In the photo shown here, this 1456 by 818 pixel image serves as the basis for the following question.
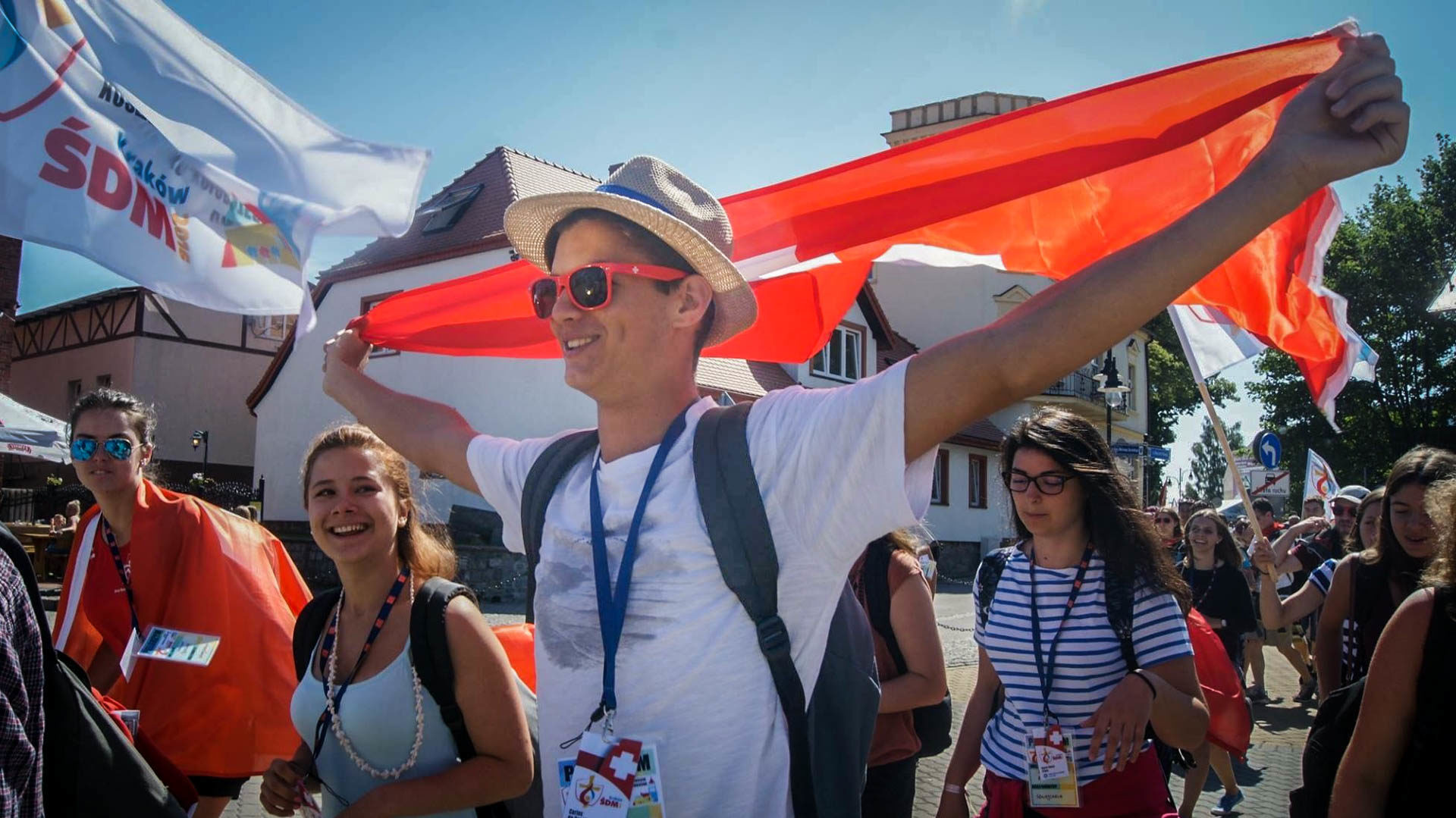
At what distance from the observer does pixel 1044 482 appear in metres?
3.38

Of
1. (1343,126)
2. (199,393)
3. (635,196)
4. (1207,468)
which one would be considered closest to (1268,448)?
(1343,126)

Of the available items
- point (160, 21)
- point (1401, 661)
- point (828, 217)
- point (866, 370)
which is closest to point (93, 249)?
point (160, 21)

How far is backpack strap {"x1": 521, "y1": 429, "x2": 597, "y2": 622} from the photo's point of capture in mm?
2160

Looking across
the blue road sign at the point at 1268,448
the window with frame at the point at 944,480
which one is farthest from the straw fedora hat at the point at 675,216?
the window with frame at the point at 944,480

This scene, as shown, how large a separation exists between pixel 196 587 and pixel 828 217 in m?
2.80

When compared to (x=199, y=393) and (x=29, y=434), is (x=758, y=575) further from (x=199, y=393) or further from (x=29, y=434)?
(x=199, y=393)

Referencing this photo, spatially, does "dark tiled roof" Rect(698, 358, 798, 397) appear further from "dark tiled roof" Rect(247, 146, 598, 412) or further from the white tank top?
the white tank top

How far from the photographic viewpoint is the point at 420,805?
7.95 ft

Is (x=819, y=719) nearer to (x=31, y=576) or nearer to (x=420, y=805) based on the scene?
(x=420, y=805)

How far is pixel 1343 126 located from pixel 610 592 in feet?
4.87

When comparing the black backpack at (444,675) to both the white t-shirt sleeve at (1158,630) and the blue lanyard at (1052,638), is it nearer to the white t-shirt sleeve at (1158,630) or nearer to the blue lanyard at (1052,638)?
the blue lanyard at (1052,638)

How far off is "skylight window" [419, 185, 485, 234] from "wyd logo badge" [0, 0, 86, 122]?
2083 cm

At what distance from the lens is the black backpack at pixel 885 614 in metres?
3.59

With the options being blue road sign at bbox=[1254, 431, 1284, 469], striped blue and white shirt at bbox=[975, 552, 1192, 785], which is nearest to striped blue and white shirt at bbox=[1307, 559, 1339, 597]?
striped blue and white shirt at bbox=[975, 552, 1192, 785]
